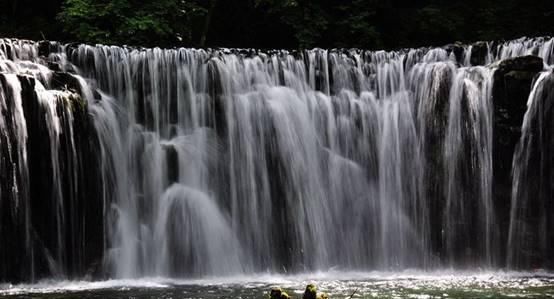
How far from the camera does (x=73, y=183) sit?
17.4 meters

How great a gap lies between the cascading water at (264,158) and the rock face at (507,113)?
0.18 m

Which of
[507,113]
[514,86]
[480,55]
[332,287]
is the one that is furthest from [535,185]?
[332,287]

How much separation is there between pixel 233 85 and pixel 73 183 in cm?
527

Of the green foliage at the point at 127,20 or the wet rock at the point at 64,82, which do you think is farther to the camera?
the green foliage at the point at 127,20

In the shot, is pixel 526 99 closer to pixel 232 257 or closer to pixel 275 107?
pixel 275 107

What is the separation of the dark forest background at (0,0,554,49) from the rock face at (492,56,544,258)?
7.60 metres

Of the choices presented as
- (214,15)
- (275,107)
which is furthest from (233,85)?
(214,15)

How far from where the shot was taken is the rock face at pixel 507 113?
19547 mm

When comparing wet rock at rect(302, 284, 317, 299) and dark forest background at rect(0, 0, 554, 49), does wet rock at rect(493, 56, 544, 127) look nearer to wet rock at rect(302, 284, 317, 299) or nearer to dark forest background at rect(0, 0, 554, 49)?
dark forest background at rect(0, 0, 554, 49)

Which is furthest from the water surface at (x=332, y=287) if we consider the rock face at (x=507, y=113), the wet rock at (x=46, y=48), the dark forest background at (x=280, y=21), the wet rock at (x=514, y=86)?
the dark forest background at (x=280, y=21)

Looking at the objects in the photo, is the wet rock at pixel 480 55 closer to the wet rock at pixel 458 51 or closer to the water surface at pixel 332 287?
the wet rock at pixel 458 51

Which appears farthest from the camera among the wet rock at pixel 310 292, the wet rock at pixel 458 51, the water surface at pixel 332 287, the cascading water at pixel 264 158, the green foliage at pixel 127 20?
the green foliage at pixel 127 20

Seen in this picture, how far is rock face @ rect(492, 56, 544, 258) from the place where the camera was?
64.1ft

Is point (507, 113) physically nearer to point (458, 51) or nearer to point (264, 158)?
point (458, 51)
